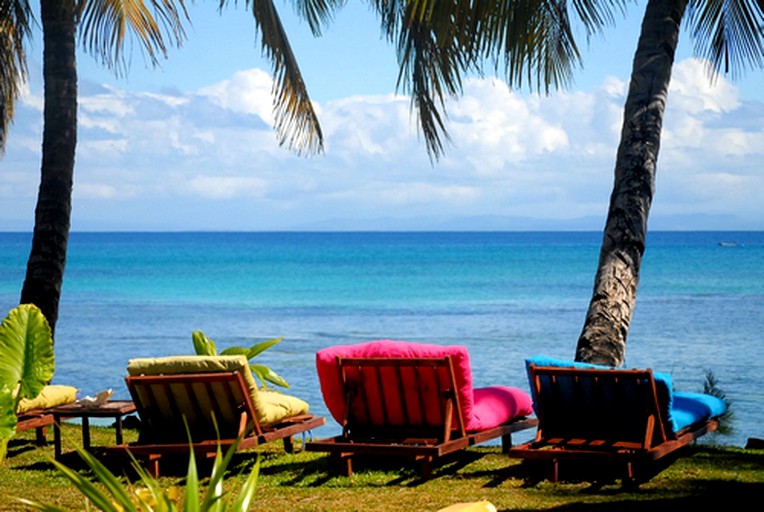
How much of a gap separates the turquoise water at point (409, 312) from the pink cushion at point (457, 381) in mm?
4265

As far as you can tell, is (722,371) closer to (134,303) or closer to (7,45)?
(7,45)

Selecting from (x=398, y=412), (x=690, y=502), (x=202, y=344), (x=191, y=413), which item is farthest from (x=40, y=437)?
(x=690, y=502)

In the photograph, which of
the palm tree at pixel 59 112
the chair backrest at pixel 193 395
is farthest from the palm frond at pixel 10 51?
the chair backrest at pixel 193 395

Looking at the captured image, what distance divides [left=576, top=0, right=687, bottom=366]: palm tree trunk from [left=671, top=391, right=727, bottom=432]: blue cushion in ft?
2.27

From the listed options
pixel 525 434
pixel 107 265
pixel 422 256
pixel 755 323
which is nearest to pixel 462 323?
pixel 755 323

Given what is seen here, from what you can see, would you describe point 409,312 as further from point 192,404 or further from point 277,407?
point 192,404

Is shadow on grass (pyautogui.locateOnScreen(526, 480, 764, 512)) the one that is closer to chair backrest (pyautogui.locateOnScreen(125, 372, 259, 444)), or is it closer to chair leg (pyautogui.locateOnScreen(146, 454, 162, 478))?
chair backrest (pyautogui.locateOnScreen(125, 372, 259, 444))

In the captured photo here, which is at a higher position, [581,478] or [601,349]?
[601,349]

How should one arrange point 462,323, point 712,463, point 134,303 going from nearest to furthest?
point 712,463, point 462,323, point 134,303

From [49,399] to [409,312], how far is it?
27012 millimetres

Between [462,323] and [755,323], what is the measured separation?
739 centimetres

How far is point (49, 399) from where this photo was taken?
28.6 feet

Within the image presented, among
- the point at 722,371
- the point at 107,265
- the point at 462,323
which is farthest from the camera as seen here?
the point at 107,265

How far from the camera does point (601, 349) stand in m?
8.12
